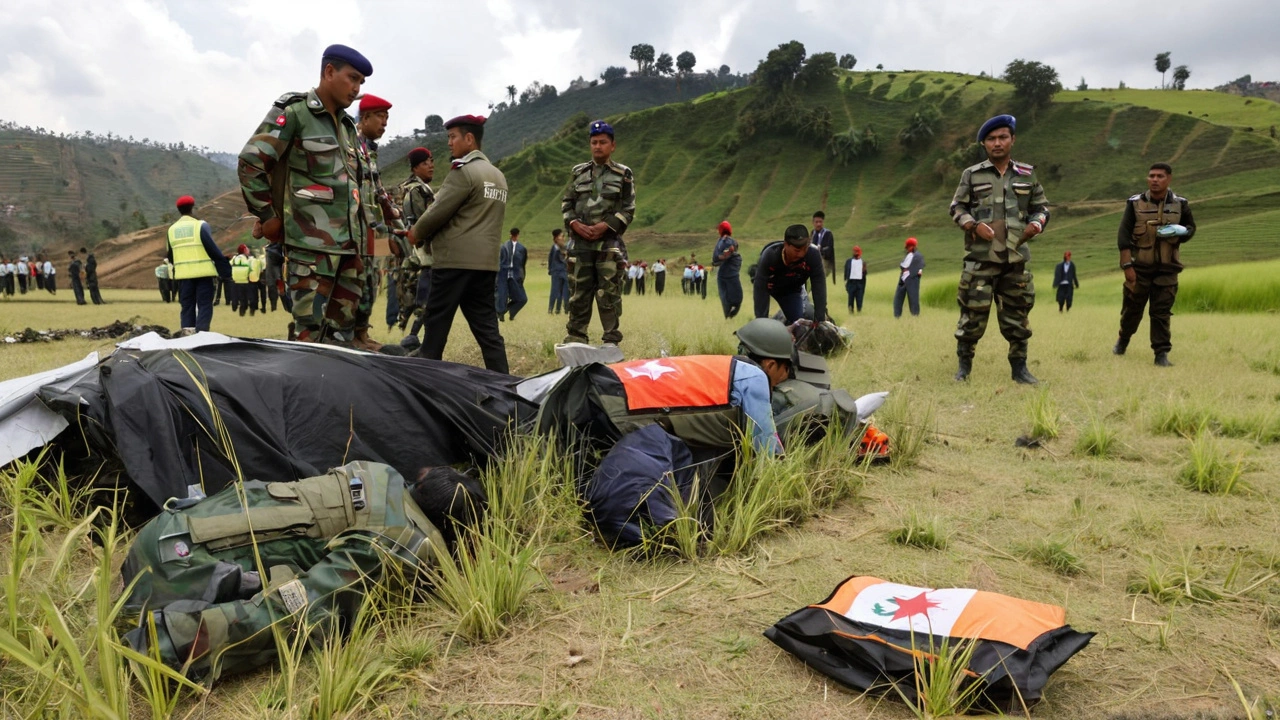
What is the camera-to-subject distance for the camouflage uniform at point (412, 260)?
762 centimetres

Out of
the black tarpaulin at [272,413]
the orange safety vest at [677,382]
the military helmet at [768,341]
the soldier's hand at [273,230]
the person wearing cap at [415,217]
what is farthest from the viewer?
the person wearing cap at [415,217]

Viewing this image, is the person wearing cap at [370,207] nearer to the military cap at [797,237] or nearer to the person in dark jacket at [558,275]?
the military cap at [797,237]

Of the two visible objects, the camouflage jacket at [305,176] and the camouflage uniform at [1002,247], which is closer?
the camouflage jacket at [305,176]

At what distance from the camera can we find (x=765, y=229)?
4753cm

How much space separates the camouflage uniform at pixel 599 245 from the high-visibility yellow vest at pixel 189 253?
11.9ft

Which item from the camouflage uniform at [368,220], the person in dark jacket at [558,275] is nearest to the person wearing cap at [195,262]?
the camouflage uniform at [368,220]

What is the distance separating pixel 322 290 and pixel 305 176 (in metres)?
0.65

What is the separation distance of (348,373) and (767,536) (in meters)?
1.81

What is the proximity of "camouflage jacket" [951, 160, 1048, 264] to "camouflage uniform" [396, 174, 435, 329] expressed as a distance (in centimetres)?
493

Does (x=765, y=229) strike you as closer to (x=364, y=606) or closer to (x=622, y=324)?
(x=622, y=324)

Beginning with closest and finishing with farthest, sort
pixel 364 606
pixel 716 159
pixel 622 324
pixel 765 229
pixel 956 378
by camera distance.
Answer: pixel 364 606 < pixel 956 378 < pixel 622 324 < pixel 765 229 < pixel 716 159

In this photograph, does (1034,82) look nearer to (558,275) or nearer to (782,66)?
(782,66)

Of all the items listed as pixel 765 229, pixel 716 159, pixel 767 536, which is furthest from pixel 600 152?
pixel 716 159

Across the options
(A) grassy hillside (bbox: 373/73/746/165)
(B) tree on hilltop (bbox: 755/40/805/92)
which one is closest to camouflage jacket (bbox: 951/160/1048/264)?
(B) tree on hilltop (bbox: 755/40/805/92)
